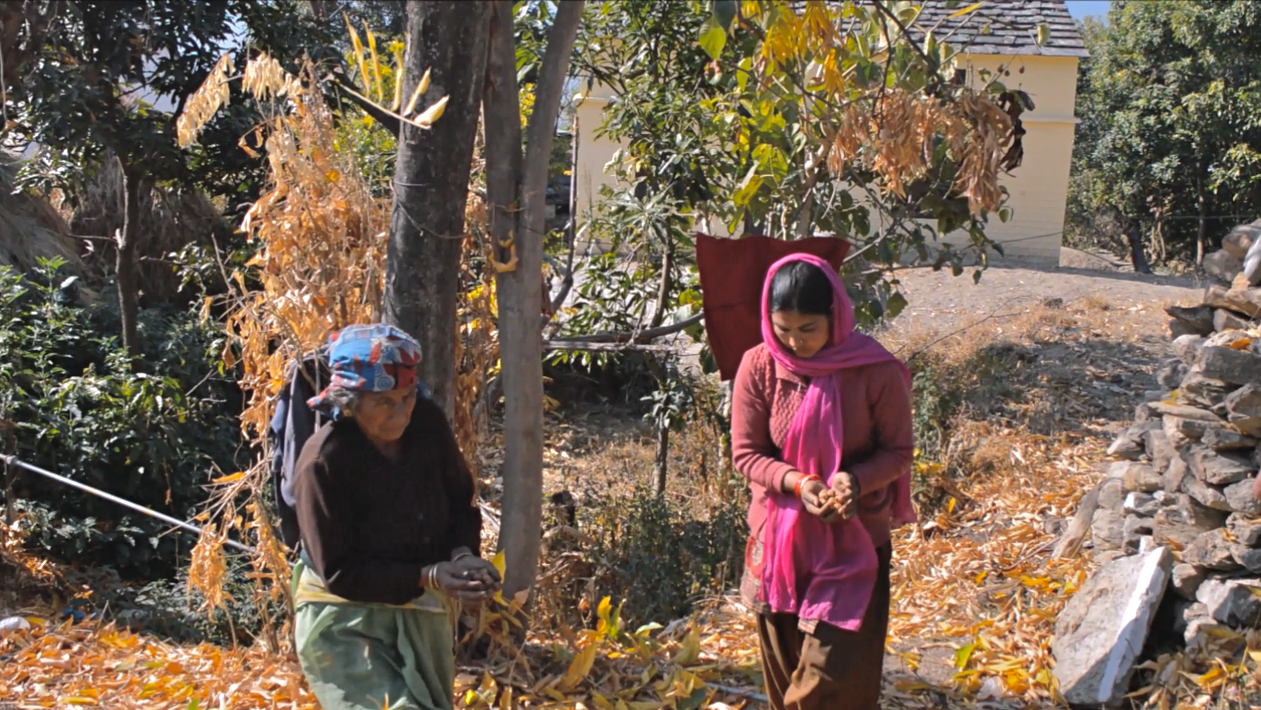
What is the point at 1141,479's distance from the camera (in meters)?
5.67

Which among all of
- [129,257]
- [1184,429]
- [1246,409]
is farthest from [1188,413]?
[129,257]

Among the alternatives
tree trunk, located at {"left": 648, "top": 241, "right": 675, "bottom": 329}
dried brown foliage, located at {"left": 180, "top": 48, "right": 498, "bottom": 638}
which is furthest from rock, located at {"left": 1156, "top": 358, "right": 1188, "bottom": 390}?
dried brown foliage, located at {"left": 180, "top": 48, "right": 498, "bottom": 638}

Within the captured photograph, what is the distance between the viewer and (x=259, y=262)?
4469 mm

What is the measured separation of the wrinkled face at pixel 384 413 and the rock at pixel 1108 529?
4020 millimetres

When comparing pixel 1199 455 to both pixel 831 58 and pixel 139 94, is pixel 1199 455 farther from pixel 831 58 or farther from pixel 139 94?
pixel 139 94

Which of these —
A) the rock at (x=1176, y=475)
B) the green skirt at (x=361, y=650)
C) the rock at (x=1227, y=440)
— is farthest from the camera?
the rock at (x=1176, y=475)

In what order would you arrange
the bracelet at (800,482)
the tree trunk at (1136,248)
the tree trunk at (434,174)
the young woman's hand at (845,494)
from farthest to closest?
the tree trunk at (1136,248) < the tree trunk at (434,174) < the bracelet at (800,482) < the young woman's hand at (845,494)

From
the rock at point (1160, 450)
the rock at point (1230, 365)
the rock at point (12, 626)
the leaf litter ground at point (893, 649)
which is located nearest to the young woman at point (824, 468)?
the leaf litter ground at point (893, 649)

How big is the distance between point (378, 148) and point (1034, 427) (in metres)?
4.94

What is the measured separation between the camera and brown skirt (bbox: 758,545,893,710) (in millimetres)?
3533

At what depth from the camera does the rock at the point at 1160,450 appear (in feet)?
18.3

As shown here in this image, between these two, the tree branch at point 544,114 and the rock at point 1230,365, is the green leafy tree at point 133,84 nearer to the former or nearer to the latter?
the tree branch at point 544,114

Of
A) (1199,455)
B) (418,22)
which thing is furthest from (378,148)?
(1199,455)

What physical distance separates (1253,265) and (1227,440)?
90 centimetres
